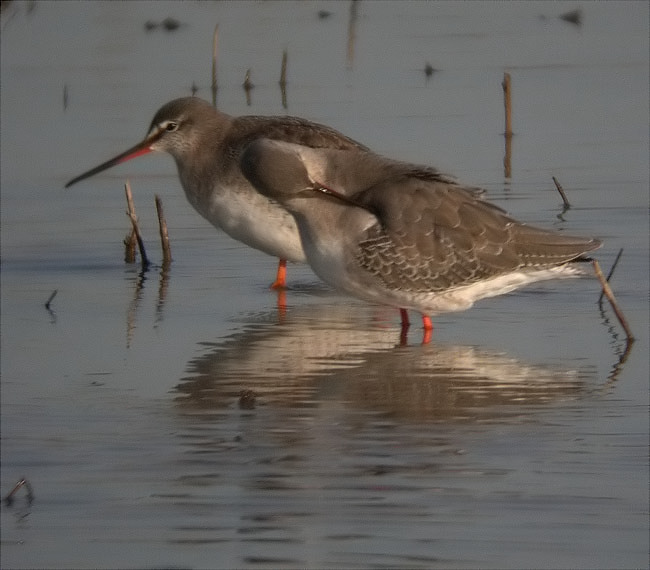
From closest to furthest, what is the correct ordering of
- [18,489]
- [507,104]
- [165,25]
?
[18,489] < [507,104] < [165,25]

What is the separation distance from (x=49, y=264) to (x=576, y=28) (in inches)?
375

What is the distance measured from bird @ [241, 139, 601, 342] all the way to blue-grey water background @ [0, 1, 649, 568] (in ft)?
0.98

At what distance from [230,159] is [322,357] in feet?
7.26

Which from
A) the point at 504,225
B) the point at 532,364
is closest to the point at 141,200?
the point at 504,225

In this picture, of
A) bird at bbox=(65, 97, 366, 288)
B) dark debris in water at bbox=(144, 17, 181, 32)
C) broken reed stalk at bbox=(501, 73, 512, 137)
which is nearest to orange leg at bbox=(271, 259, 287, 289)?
bird at bbox=(65, 97, 366, 288)

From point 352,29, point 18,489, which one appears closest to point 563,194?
point 18,489

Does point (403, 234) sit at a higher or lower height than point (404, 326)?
higher

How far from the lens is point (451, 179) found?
9.10m

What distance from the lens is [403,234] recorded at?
8.81 meters

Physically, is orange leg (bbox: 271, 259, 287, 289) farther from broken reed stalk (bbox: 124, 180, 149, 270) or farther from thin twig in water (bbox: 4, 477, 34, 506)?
thin twig in water (bbox: 4, 477, 34, 506)

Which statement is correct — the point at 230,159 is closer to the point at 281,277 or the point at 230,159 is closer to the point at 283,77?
the point at 281,277

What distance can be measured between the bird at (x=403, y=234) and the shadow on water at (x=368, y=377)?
37 centimetres

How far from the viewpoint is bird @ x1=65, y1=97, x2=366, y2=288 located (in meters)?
9.87

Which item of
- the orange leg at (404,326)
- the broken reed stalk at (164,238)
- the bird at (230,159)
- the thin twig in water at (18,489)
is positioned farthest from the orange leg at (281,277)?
the thin twig in water at (18,489)
